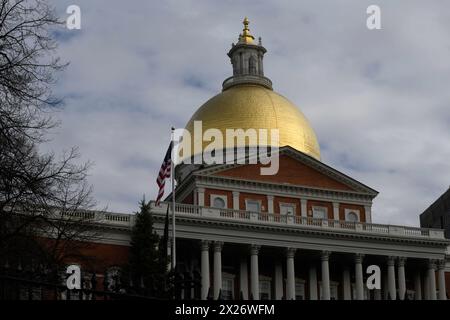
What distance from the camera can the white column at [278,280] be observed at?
220 ft

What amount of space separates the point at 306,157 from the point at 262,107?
7.50 metres

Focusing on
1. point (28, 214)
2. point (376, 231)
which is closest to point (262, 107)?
point (376, 231)

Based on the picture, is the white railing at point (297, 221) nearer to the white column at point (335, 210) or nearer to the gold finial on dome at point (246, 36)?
the white column at point (335, 210)

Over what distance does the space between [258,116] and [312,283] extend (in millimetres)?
15743

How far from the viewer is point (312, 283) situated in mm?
68312

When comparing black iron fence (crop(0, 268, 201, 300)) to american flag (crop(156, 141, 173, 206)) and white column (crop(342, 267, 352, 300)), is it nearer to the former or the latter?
american flag (crop(156, 141, 173, 206))

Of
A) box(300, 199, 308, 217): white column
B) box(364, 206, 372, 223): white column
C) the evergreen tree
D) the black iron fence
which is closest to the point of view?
the black iron fence

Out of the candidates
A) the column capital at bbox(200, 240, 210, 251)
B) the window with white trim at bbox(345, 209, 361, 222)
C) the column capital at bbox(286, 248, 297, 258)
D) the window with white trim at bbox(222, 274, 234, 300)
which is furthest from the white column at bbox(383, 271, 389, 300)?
the column capital at bbox(200, 240, 210, 251)

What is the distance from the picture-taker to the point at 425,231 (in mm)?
A: 71125

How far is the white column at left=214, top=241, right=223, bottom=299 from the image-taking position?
203ft

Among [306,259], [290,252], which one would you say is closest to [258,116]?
[306,259]

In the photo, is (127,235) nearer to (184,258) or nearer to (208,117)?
(184,258)

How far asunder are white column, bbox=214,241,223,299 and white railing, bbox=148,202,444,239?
82.3 inches

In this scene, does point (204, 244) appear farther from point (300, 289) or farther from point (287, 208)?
point (287, 208)
